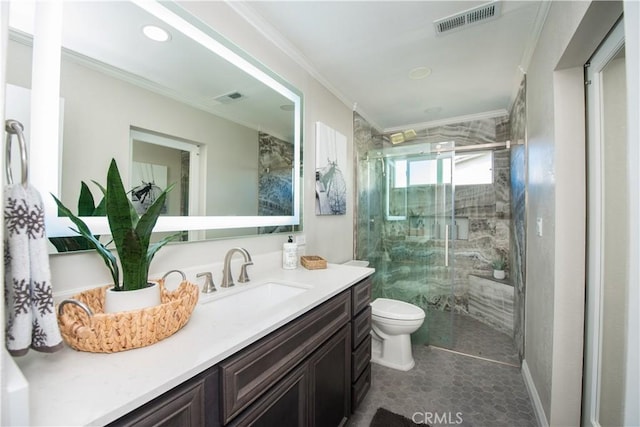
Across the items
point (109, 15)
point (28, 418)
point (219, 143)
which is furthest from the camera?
point (219, 143)

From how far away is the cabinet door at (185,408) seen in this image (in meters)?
0.54

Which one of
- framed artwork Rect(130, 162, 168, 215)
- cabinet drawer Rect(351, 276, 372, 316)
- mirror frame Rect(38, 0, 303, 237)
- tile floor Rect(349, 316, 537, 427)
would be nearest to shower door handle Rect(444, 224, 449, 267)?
tile floor Rect(349, 316, 537, 427)

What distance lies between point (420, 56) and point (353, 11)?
2.26 ft

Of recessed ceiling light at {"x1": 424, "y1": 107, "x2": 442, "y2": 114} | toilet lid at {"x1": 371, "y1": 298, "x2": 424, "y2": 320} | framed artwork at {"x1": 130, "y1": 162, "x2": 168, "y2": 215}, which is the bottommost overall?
toilet lid at {"x1": 371, "y1": 298, "x2": 424, "y2": 320}

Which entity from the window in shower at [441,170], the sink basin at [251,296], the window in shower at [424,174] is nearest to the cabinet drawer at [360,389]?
the sink basin at [251,296]

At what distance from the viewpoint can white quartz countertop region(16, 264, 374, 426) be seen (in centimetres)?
48

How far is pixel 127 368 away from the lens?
0.61 meters

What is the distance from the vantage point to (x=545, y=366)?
142cm

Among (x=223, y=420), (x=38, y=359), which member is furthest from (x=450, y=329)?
(x=38, y=359)

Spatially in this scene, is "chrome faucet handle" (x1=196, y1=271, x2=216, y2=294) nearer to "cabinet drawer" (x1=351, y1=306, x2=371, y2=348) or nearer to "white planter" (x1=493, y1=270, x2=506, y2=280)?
"cabinet drawer" (x1=351, y1=306, x2=371, y2=348)

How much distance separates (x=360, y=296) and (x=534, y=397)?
1.24 metres

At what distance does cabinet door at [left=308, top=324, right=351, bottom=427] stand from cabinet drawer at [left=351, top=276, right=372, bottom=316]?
11 centimetres

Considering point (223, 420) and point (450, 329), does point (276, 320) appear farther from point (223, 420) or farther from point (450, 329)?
point (450, 329)

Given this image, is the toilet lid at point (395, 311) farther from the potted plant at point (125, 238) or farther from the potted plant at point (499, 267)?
the potted plant at point (125, 238)
